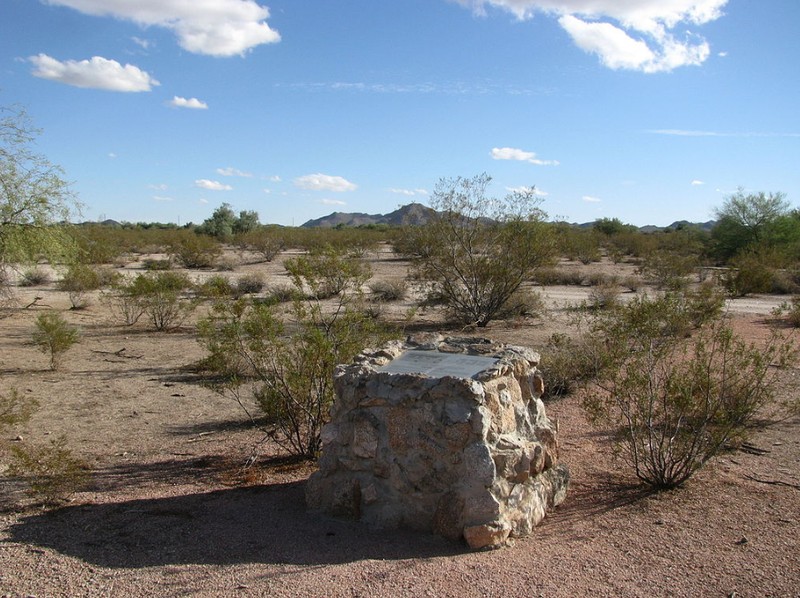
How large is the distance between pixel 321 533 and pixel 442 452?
1.10m

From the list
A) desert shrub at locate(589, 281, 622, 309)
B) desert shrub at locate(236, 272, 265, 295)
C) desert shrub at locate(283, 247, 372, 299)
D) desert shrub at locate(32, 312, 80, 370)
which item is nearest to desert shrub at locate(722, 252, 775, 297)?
desert shrub at locate(589, 281, 622, 309)

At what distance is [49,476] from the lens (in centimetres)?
584

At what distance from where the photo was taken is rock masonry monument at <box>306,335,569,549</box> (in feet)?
16.0

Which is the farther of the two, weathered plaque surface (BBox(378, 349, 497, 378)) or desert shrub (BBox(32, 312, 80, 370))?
desert shrub (BBox(32, 312, 80, 370))

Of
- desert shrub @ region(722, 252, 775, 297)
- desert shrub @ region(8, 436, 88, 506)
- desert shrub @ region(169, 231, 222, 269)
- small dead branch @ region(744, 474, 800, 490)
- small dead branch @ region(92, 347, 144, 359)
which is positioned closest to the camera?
desert shrub @ region(8, 436, 88, 506)

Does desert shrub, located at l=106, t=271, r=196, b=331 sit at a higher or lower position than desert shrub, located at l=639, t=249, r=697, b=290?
lower

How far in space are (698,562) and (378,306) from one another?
13.4 meters

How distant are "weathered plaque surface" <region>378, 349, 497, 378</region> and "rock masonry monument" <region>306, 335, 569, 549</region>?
16mm

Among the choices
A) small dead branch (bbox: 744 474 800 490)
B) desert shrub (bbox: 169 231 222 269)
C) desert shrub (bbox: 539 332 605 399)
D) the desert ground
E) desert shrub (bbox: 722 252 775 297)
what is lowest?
the desert ground

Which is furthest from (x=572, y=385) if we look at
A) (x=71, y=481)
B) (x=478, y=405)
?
(x=71, y=481)

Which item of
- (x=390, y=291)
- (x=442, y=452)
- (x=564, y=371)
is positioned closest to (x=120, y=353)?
(x=564, y=371)

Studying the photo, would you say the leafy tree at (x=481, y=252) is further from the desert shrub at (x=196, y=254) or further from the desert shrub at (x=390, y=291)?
the desert shrub at (x=196, y=254)

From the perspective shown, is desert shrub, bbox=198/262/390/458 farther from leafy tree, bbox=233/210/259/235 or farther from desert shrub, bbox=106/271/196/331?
leafy tree, bbox=233/210/259/235

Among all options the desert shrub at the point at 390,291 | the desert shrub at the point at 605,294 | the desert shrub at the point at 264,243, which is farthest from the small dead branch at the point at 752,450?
the desert shrub at the point at 264,243
